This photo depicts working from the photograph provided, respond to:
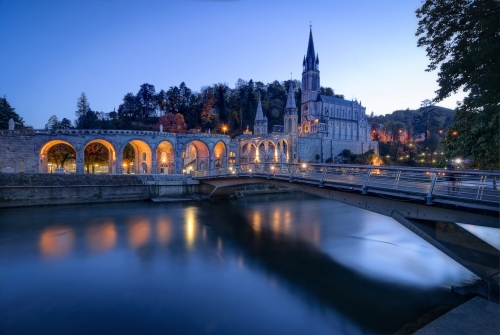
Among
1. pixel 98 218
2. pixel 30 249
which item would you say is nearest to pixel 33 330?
pixel 30 249

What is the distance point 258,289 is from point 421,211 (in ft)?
19.5

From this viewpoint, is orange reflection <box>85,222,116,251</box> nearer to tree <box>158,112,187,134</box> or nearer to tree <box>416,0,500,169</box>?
tree <box>416,0,500,169</box>

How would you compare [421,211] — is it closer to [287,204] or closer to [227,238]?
[227,238]

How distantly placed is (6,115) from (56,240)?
3772 cm

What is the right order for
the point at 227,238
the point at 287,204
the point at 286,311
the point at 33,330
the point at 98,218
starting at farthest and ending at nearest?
the point at 287,204 < the point at 98,218 < the point at 227,238 < the point at 286,311 < the point at 33,330

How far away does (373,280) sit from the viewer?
10094 mm

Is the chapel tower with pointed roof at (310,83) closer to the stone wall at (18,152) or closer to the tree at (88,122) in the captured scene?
the tree at (88,122)

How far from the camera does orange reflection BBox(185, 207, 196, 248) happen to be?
50.8 feet

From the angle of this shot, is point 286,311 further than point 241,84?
No

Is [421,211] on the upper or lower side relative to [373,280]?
upper

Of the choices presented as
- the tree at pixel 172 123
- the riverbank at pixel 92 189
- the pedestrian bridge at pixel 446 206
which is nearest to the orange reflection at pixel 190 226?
the riverbank at pixel 92 189

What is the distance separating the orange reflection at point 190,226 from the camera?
15.5m

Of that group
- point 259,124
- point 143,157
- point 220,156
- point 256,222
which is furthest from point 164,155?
point 256,222

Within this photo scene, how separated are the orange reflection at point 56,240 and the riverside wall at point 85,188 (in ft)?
27.8
